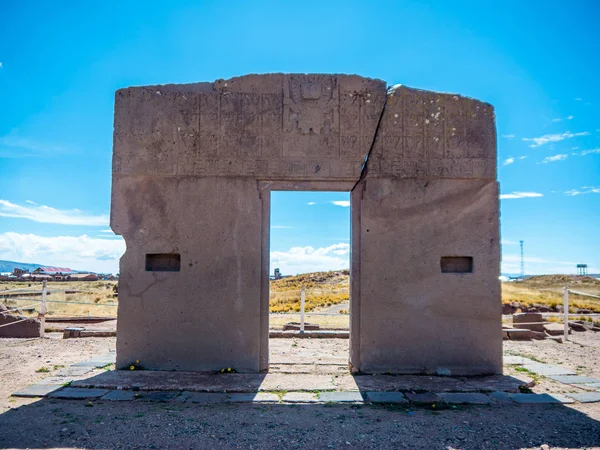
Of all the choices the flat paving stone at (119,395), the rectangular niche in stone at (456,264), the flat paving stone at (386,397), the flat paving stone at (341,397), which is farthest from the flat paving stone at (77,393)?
the rectangular niche in stone at (456,264)

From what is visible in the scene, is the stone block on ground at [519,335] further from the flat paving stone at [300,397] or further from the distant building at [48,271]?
the distant building at [48,271]

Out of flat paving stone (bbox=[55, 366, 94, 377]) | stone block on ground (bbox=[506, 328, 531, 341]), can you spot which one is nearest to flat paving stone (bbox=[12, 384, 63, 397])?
flat paving stone (bbox=[55, 366, 94, 377])

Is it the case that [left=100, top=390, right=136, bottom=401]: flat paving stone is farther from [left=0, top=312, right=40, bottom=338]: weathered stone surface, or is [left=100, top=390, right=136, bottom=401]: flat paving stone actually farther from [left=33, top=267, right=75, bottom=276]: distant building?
[left=33, top=267, right=75, bottom=276]: distant building

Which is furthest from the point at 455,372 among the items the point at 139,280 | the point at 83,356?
the point at 83,356

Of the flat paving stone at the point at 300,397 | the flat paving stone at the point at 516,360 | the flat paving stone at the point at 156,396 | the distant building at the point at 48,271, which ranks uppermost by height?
the flat paving stone at the point at 516,360

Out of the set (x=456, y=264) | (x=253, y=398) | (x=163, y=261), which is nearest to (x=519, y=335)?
(x=456, y=264)

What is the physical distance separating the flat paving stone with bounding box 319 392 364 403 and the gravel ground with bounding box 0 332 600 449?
122 millimetres

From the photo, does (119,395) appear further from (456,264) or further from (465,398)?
(456,264)

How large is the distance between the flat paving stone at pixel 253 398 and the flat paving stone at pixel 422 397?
149 centimetres

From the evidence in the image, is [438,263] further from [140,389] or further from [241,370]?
[140,389]

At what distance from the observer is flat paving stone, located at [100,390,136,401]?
200 inches

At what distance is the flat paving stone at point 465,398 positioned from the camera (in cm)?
503

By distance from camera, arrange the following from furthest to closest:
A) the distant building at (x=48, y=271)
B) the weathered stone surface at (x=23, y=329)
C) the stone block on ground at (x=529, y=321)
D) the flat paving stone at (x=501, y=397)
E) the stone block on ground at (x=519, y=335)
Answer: the distant building at (x=48, y=271), the stone block on ground at (x=529, y=321), the stone block on ground at (x=519, y=335), the weathered stone surface at (x=23, y=329), the flat paving stone at (x=501, y=397)

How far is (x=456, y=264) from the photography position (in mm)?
6332
